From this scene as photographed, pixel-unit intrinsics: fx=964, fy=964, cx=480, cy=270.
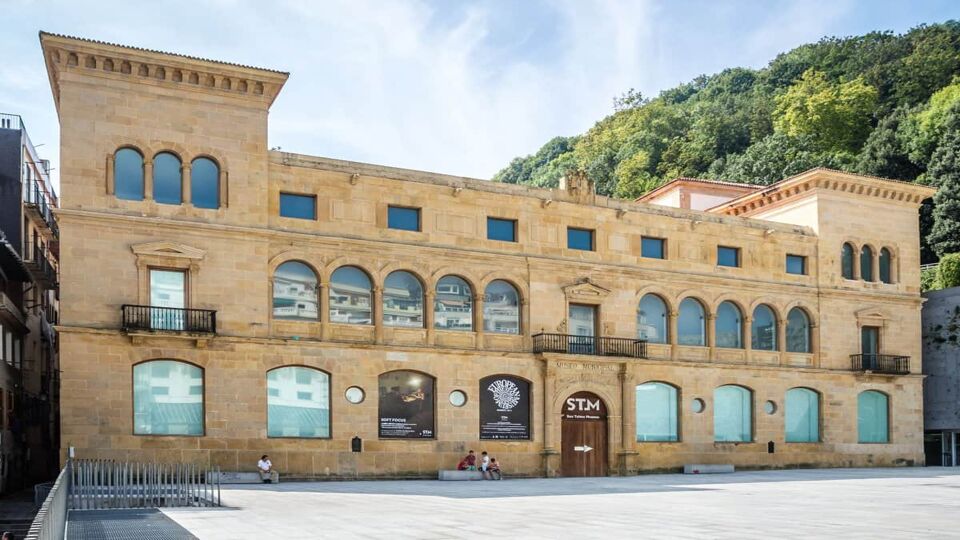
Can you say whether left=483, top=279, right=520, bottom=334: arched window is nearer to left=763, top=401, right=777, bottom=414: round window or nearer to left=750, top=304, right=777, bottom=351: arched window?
left=750, top=304, right=777, bottom=351: arched window

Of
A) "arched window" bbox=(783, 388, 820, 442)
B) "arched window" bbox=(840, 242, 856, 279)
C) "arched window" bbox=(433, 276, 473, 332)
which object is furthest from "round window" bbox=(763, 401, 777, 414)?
"arched window" bbox=(433, 276, 473, 332)

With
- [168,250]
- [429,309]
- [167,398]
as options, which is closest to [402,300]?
[429,309]

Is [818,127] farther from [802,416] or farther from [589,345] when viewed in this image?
[589,345]

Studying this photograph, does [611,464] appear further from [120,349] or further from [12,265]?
[12,265]

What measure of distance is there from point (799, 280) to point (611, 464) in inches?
523

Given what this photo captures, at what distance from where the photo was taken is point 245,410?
106ft

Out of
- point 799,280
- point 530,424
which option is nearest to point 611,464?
point 530,424

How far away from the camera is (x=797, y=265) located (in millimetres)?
44906

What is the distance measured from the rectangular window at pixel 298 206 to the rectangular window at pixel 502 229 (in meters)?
7.17

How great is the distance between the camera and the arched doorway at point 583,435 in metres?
38.2

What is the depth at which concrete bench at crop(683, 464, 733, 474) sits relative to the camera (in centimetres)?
3953

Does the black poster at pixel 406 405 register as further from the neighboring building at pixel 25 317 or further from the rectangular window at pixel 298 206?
the neighboring building at pixel 25 317

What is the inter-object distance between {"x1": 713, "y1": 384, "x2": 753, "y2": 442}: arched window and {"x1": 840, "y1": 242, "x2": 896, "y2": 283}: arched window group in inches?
331

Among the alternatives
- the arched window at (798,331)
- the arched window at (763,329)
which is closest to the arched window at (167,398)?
the arched window at (763,329)
